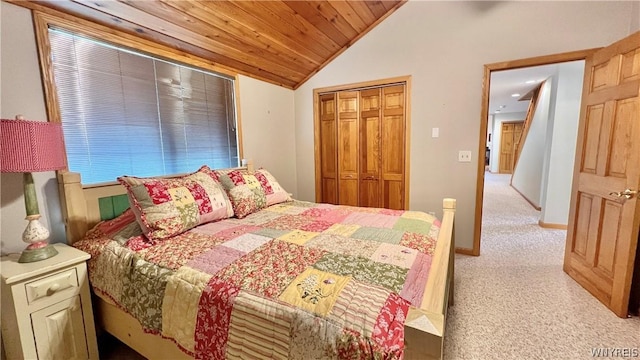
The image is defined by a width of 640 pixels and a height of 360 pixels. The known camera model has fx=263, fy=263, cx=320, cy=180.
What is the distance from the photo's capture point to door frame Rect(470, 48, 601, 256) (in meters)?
2.32

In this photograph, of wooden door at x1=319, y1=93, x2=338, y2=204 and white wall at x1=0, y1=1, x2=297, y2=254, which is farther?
wooden door at x1=319, y1=93, x2=338, y2=204

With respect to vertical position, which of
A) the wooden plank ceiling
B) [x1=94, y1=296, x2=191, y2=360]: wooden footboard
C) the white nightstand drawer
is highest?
the wooden plank ceiling

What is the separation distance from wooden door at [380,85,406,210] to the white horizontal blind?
186 cm

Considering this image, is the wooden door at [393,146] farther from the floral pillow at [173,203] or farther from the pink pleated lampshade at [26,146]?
the pink pleated lampshade at [26,146]

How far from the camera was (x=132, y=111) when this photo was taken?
79.4 inches

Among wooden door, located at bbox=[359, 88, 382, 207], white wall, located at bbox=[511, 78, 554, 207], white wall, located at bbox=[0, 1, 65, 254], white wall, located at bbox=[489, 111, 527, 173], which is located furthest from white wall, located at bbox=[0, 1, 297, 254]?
white wall, located at bbox=[489, 111, 527, 173]

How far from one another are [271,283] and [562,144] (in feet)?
14.5

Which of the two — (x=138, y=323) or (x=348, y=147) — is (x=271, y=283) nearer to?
(x=138, y=323)

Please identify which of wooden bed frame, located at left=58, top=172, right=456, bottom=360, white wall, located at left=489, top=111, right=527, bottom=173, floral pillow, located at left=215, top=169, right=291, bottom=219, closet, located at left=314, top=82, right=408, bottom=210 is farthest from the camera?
white wall, located at left=489, top=111, right=527, bottom=173

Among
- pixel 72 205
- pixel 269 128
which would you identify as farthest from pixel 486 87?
pixel 72 205

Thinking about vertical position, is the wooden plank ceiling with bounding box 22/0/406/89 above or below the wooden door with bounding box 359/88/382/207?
above

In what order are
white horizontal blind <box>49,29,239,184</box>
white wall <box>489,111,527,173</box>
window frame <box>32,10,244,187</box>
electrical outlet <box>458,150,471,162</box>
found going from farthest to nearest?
white wall <box>489,111,527,173</box> < electrical outlet <box>458,150,471,162</box> < white horizontal blind <box>49,29,239,184</box> < window frame <box>32,10,244,187</box>

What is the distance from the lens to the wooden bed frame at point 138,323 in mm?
724

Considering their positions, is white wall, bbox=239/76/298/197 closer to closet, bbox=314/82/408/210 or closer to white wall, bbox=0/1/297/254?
closet, bbox=314/82/408/210
